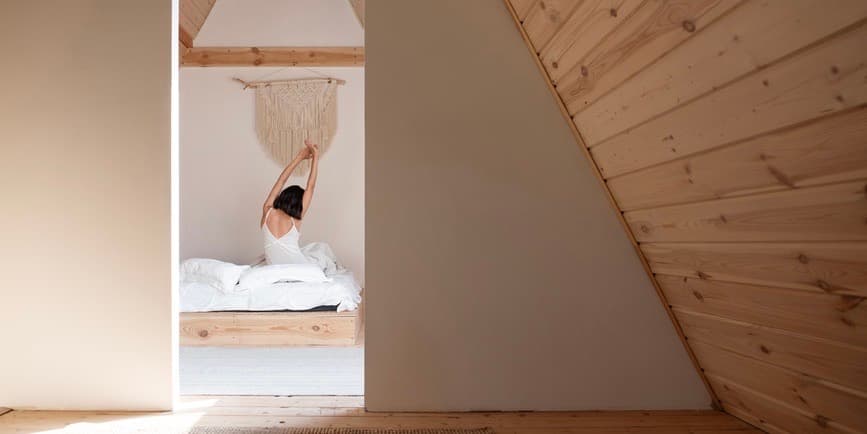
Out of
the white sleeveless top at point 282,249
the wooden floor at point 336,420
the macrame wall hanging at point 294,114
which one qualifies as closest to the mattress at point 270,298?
the white sleeveless top at point 282,249

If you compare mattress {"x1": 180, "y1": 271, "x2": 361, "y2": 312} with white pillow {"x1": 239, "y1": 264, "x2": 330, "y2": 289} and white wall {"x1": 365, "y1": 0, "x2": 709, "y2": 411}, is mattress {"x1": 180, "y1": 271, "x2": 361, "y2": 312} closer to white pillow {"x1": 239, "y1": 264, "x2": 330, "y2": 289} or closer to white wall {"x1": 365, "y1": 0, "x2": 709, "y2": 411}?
white pillow {"x1": 239, "y1": 264, "x2": 330, "y2": 289}

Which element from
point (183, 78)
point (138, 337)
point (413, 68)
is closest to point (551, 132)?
point (413, 68)

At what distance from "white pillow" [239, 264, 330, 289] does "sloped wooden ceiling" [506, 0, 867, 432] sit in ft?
6.18

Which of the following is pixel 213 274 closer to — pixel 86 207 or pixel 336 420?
pixel 86 207

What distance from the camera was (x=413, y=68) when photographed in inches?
→ 81.5

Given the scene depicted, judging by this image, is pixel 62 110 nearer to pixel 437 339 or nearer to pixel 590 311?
pixel 437 339

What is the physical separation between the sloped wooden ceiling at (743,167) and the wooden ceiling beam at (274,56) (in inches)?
116

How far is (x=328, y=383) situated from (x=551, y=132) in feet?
4.68

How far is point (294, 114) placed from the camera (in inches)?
185

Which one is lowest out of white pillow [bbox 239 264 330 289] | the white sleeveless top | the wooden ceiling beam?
white pillow [bbox 239 264 330 289]

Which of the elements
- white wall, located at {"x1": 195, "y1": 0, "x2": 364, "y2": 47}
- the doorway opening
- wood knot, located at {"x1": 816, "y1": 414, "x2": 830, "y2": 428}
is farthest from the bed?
white wall, located at {"x1": 195, "y1": 0, "x2": 364, "y2": 47}

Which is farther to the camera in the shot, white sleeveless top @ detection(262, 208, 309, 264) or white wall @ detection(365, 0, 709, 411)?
white sleeveless top @ detection(262, 208, 309, 264)

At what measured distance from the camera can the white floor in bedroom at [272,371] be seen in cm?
236

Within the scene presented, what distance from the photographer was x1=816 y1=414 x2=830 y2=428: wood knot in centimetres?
156
